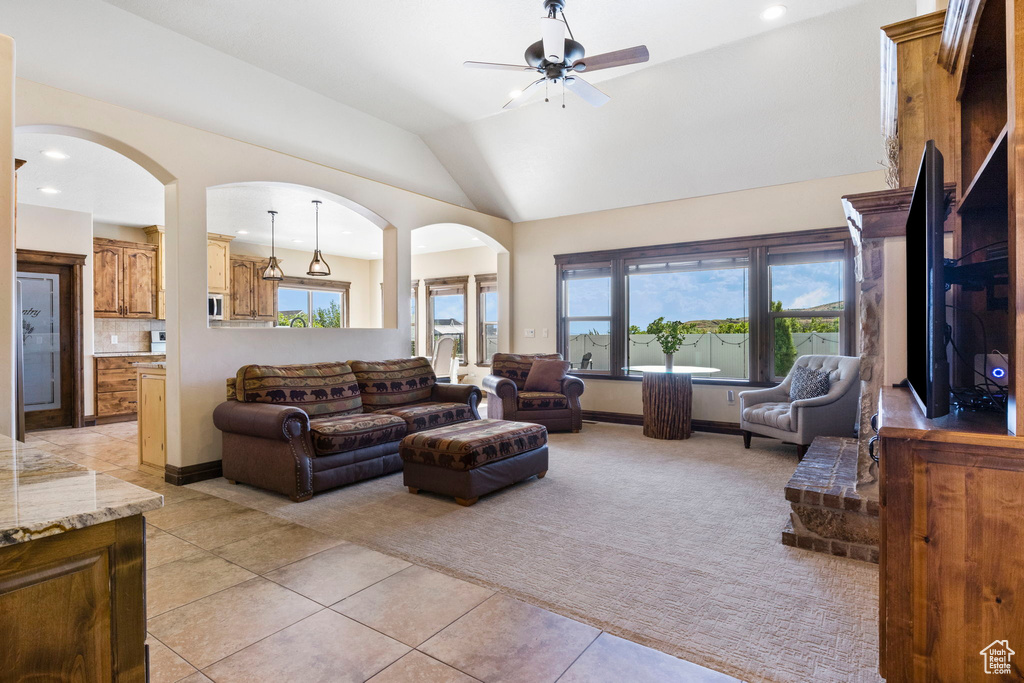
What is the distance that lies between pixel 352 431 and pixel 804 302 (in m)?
4.80

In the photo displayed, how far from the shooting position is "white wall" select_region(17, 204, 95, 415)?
6.56 meters

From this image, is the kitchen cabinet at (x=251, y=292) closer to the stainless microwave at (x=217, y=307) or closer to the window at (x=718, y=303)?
the stainless microwave at (x=217, y=307)

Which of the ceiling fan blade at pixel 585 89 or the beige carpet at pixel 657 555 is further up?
the ceiling fan blade at pixel 585 89

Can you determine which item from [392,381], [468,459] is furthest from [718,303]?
[468,459]

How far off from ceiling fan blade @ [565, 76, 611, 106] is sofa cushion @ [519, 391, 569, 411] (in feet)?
10.2

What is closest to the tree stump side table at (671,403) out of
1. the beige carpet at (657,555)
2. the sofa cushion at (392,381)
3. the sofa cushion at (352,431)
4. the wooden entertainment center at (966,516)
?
the beige carpet at (657,555)

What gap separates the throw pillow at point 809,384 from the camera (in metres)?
4.77

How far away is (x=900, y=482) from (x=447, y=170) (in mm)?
6486

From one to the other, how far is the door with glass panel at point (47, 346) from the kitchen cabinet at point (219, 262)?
188 centimetres

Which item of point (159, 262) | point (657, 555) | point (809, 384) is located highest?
point (159, 262)

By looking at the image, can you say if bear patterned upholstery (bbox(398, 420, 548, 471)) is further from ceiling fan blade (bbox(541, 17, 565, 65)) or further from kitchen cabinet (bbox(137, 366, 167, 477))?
ceiling fan blade (bbox(541, 17, 565, 65))

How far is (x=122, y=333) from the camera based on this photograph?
25.6 ft

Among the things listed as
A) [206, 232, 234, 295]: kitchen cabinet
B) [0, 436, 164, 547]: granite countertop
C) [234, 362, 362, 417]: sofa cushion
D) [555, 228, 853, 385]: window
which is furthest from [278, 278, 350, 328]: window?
[0, 436, 164, 547]: granite countertop

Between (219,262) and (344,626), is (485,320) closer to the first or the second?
→ (219,262)
